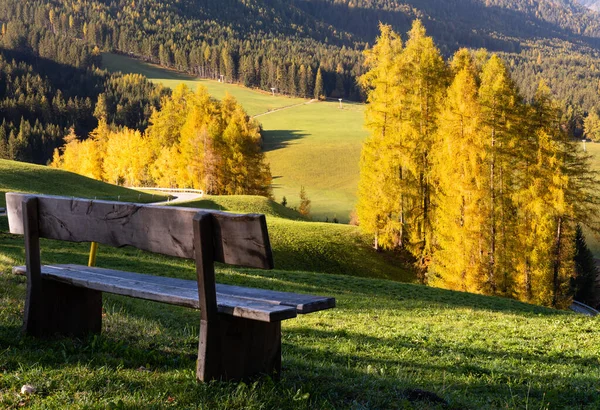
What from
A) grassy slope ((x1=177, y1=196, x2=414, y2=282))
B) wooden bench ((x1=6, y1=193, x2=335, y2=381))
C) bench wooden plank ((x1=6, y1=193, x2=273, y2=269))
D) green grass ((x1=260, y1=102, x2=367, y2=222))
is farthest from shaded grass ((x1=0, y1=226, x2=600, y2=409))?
green grass ((x1=260, y1=102, x2=367, y2=222))

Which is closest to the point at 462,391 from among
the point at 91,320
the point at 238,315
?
the point at 238,315

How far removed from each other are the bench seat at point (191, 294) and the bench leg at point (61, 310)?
0.71ft

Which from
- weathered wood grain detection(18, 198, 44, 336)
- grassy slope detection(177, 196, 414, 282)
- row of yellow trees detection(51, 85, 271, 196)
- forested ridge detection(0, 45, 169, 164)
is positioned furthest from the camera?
forested ridge detection(0, 45, 169, 164)

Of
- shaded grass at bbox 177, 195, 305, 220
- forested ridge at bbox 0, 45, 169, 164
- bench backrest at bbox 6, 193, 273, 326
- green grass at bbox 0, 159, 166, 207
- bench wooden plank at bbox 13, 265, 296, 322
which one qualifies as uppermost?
forested ridge at bbox 0, 45, 169, 164

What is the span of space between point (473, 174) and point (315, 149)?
8805cm

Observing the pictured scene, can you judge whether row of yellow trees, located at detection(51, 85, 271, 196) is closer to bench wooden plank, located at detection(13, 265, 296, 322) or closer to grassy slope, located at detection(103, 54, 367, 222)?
grassy slope, located at detection(103, 54, 367, 222)

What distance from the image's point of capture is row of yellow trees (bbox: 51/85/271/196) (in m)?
60.7

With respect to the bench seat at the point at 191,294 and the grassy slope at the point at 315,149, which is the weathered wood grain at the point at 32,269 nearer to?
the bench seat at the point at 191,294

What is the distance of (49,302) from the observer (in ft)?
21.7

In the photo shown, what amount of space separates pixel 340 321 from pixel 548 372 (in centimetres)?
480

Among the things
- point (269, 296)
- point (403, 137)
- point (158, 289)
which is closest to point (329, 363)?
point (269, 296)

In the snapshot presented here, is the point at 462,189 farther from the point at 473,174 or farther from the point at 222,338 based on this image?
the point at 222,338

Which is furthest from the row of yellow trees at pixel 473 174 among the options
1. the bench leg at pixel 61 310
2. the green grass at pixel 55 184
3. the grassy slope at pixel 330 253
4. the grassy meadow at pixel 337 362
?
the bench leg at pixel 61 310

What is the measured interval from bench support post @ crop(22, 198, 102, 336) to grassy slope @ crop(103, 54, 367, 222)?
2669 inches
